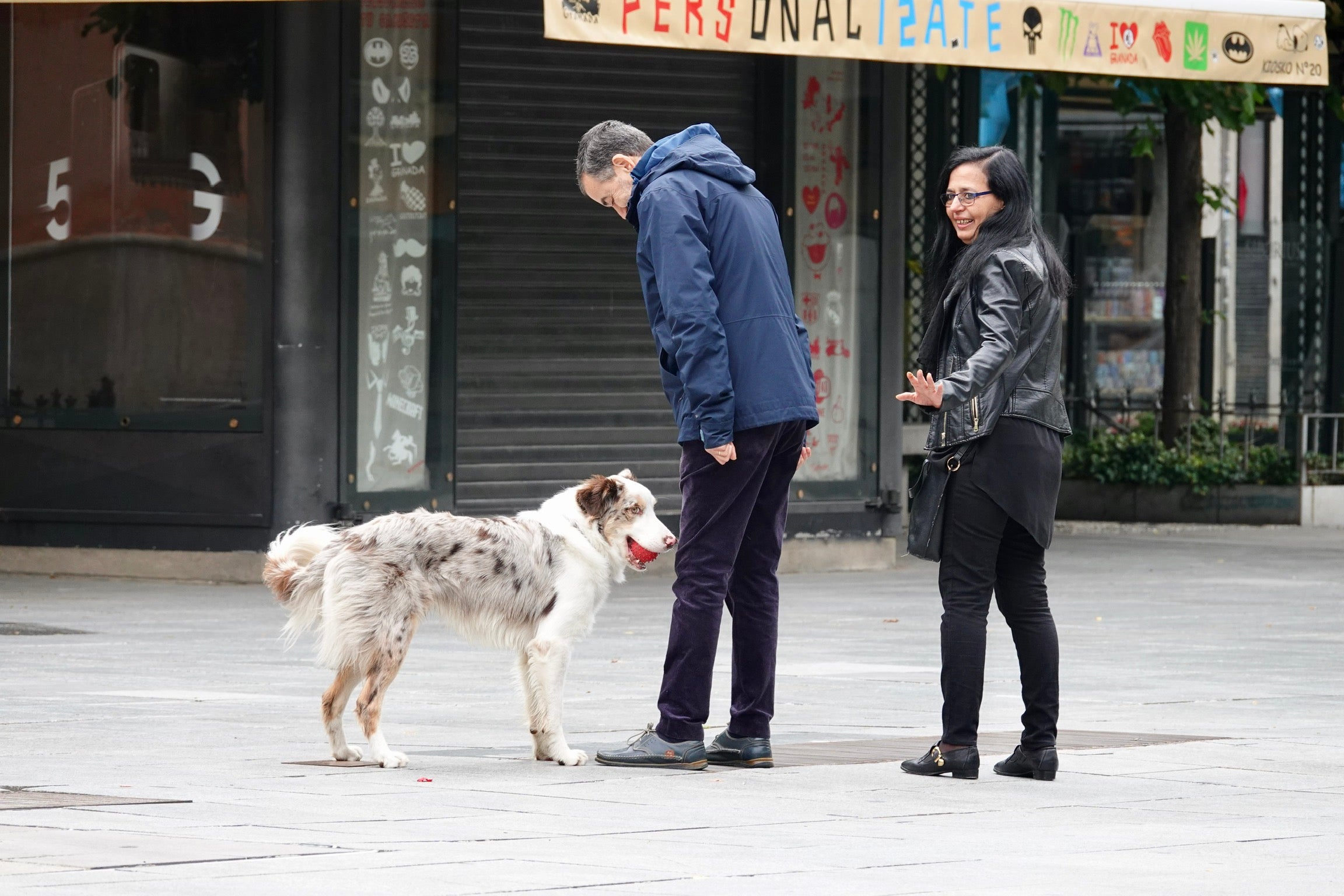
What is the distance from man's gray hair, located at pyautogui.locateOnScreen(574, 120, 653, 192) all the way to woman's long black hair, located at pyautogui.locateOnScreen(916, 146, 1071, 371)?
0.92 metres

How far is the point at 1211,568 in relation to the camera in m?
15.8

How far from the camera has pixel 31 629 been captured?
35.9 ft

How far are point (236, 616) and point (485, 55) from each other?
13.3ft

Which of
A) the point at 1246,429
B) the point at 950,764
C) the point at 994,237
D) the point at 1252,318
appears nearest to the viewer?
the point at 950,764

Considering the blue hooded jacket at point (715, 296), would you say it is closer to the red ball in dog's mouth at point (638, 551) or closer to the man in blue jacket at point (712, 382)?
the man in blue jacket at point (712, 382)

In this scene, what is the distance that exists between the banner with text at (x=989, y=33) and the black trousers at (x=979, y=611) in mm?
5776

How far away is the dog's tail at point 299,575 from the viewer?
678 centimetres

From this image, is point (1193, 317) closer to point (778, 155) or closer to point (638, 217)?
point (778, 155)

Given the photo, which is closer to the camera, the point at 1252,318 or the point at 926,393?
the point at 926,393

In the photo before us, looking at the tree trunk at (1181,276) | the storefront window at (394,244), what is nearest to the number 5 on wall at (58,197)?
the storefront window at (394,244)

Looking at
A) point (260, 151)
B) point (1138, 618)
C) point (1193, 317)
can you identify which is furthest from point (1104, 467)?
point (260, 151)

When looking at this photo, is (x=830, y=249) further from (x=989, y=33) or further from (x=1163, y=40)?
(x=1163, y=40)

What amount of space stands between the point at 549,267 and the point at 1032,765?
8.26 metres

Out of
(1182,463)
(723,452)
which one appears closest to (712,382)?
(723,452)
